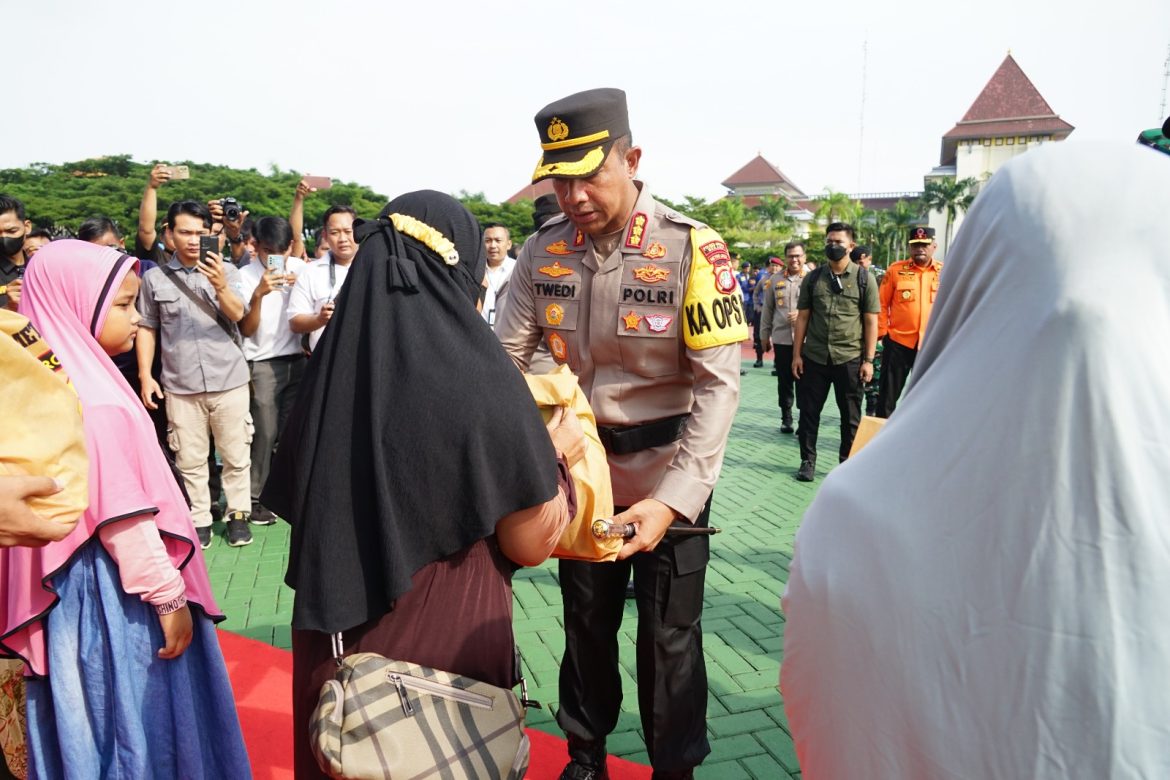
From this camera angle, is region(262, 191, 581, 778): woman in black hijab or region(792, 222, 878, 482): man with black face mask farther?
region(792, 222, 878, 482): man with black face mask

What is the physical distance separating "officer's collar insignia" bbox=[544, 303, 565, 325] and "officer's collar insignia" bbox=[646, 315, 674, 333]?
33 centimetres

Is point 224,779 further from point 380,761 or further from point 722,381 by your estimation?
point 722,381

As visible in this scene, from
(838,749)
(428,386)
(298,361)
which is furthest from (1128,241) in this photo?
(298,361)

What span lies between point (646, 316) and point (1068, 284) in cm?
154

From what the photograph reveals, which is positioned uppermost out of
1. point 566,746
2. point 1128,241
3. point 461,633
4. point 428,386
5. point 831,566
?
point 1128,241

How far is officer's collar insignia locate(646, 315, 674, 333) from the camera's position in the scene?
2.37 m

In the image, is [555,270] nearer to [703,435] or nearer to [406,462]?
[703,435]

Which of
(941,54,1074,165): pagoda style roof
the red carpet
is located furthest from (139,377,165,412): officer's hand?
(941,54,1074,165): pagoda style roof

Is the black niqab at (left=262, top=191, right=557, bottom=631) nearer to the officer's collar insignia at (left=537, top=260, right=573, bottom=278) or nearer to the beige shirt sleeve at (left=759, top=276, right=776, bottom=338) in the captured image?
the officer's collar insignia at (left=537, top=260, right=573, bottom=278)

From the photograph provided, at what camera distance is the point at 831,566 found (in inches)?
43.8

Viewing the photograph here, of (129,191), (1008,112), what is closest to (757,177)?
(1008,112)

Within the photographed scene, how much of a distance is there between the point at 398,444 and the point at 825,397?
232 inches

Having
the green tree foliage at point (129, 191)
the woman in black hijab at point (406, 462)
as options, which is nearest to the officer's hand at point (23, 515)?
the woman in black hijab at point (406, 462)

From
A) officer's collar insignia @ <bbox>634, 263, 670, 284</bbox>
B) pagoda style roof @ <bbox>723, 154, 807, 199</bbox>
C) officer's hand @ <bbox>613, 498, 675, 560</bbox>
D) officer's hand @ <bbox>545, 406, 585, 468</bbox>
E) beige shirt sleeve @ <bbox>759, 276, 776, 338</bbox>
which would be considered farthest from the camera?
pagoda style roof @ <bbox>723, 154, 807, 199</bbox>
